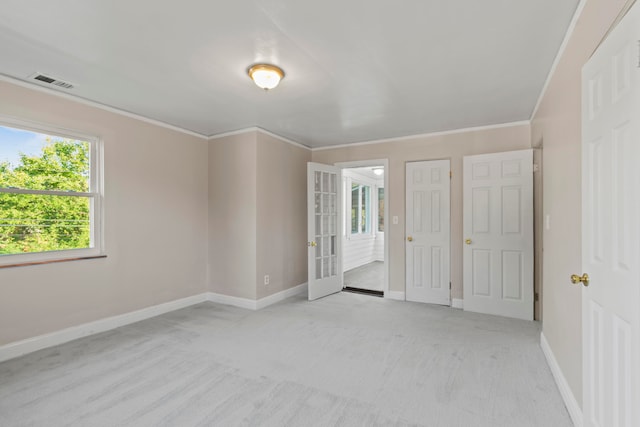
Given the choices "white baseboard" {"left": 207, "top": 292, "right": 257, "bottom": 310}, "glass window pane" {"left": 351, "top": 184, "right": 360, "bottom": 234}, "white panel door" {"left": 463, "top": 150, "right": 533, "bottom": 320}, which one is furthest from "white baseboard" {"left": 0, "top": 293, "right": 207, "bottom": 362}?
"glass window pane" {"left": 351, "top": 184, "right": 360, "bottom": 234}

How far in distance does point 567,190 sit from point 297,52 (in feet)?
6.79

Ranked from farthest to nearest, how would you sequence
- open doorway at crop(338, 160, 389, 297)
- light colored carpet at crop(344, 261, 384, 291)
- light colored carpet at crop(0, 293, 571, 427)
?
open doorway at crop(338, 160, 389, 297) → light colored carpet at crop(344, 261, 384, 291) → light colored carpet at crop(0, 293, 571, 427)

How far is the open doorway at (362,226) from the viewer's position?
671cm

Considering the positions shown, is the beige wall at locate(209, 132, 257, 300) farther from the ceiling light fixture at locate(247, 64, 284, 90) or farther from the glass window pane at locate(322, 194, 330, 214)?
the ceiling light fixture at locate(247, 64, 284, 90)

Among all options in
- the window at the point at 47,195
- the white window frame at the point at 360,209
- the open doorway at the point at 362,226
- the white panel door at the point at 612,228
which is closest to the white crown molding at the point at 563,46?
the white panel door at the point at 612,228

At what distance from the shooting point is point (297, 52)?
7.55 ft

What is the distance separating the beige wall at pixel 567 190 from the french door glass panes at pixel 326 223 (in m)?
2.88

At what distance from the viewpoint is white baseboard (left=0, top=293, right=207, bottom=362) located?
2752 mm

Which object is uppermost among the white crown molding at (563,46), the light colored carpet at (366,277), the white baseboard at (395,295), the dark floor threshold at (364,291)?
the white crown molding at (563,46)

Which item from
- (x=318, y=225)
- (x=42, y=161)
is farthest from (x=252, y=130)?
(x=42, y=161)

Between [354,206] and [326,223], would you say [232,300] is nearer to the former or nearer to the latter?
[326,223]

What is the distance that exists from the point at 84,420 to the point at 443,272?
4.03 m

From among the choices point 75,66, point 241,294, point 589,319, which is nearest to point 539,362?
point 589,319

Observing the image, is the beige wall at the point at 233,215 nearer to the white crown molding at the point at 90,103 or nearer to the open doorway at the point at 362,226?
the white crown molding at the point at 90,103
